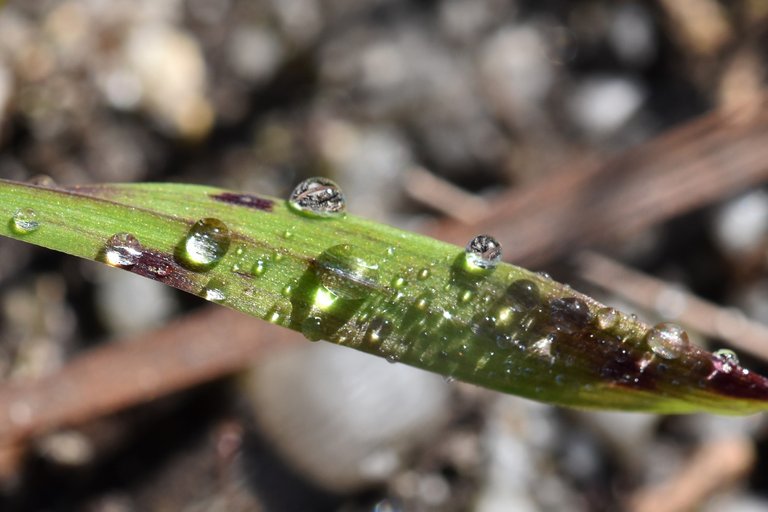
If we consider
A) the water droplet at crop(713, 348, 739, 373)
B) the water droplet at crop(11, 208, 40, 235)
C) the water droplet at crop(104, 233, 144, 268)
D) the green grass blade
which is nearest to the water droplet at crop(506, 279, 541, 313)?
the green grass blade

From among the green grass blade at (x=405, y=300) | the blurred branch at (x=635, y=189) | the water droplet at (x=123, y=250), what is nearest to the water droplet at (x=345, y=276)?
the green grass blade at (x=405, y=300)

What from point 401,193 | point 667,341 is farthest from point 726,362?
point 401,193

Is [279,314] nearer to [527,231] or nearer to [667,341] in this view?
[667,341]

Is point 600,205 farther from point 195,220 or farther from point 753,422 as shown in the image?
point 195,220

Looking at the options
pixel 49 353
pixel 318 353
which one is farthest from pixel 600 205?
pixel 49 353

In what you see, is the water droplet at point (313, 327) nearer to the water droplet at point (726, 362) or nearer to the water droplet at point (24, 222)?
the water droplet at point (24, 222)

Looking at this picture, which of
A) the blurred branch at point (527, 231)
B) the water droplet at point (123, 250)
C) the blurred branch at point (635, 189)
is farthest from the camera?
the blurred branch at point (635, 189)

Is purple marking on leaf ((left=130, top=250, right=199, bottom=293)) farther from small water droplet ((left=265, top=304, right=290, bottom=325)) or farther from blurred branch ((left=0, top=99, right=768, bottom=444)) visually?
blurred branch ((left=0, top=99, right=768, bottom=444))
